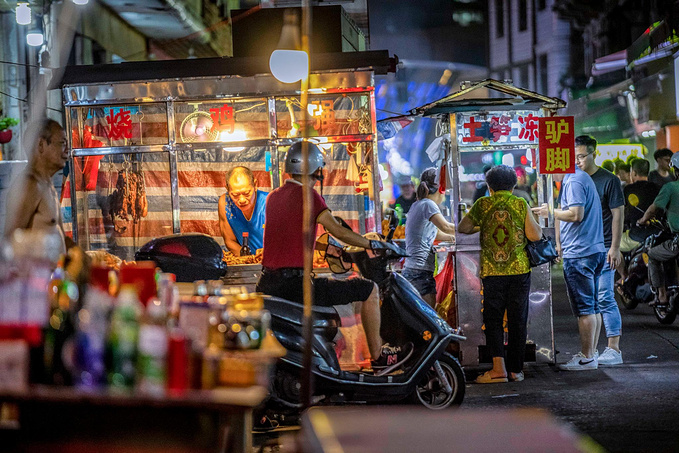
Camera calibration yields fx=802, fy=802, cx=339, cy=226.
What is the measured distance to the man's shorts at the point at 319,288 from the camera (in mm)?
6094

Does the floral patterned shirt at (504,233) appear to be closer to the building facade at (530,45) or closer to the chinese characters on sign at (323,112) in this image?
the chinese characters on sign at (323,112)

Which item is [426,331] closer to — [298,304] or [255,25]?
[298,304]

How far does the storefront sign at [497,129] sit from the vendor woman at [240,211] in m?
2.27

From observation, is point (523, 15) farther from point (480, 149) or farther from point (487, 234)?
point (487, 234)

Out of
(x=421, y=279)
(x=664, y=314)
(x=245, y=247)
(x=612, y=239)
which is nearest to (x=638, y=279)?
(x=664, y=314)

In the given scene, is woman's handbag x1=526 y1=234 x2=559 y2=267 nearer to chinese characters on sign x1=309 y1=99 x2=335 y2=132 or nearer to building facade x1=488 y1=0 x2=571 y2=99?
chinese characters on sign x1=309 y1=99 x2=335 y2=132

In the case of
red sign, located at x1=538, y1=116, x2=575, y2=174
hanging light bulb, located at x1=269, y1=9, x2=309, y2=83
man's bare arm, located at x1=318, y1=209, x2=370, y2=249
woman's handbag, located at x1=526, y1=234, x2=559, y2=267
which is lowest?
woman's handbag, located at x1=526, y1=234, x2=559, y2=267

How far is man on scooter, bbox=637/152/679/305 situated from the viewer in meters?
10.2

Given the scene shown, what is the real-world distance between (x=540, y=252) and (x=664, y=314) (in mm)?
3879

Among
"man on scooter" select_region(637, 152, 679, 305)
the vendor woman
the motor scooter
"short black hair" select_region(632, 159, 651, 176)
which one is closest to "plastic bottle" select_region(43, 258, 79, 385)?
the motor scooter

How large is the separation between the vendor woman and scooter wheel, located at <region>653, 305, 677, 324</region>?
18.1ft

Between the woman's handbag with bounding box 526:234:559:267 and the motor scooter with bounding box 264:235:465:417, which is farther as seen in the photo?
the woman's handbag with bounding box 526:234:559:267

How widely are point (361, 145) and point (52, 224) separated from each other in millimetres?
3926

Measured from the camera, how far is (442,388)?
6.45 metres
